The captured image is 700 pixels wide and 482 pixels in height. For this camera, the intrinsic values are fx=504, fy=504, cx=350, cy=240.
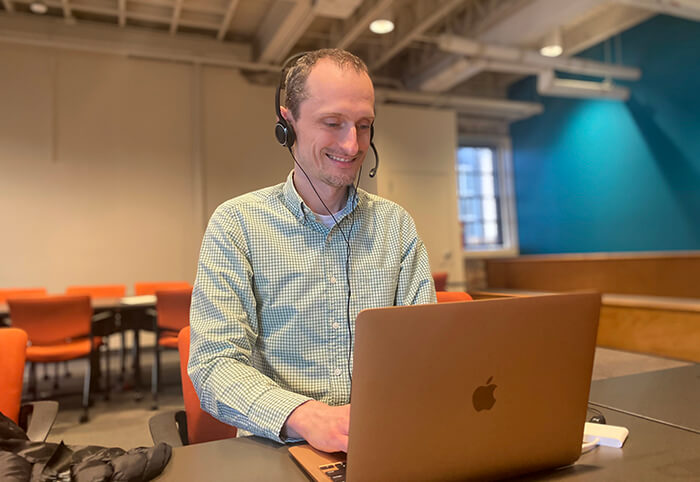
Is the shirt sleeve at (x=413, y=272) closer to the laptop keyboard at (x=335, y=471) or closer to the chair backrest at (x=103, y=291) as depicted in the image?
the laptop keyboard at (x=335, y=471)

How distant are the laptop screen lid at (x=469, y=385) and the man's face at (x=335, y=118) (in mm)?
587

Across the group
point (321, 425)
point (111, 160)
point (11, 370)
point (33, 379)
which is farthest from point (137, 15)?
point (321, 425)

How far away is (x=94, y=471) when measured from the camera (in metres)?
0.76

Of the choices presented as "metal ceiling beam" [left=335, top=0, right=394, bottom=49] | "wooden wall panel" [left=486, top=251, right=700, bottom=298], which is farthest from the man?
"wooden wall panel" [left=486, top=251, right=700, bottom=298]

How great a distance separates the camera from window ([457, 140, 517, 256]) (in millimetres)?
9242

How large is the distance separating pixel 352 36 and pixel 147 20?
8.88ft

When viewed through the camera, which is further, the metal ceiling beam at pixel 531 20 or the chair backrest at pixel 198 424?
the metal ceiling beam at pixel 531 20

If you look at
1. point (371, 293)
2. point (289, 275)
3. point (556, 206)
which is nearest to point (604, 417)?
point (371, 293)

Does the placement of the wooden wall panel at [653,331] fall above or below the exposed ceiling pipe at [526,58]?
below

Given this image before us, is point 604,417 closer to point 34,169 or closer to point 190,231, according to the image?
point 190,231

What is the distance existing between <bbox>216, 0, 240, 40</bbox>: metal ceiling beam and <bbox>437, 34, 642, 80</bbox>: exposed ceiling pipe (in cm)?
241

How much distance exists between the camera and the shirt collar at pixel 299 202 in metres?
1.23

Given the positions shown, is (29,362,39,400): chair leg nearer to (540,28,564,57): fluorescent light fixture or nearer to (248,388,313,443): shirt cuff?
(248,388,313,443): shirt cuff

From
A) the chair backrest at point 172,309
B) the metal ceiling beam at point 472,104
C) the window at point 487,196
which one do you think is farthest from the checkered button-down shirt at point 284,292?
the window at point 487,196
